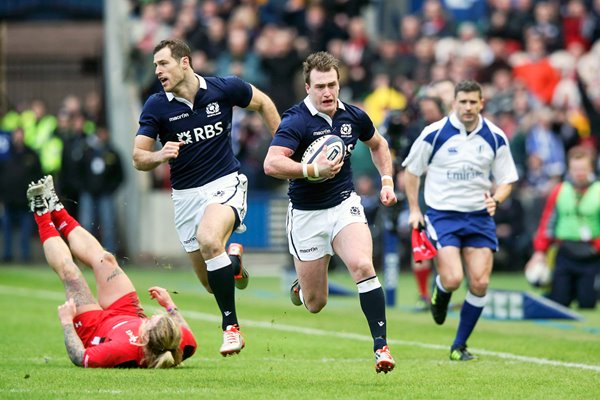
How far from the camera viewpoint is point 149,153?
1102 centimetres

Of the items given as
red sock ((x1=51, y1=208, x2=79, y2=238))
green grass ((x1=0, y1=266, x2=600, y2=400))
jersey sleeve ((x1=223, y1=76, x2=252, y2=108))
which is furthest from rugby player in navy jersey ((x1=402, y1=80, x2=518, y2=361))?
red sock ((x1=51, y1=208, x2=79, y2=238))

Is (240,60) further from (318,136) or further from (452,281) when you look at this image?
(318,136)

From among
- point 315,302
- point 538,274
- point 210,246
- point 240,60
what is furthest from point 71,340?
point 240,60

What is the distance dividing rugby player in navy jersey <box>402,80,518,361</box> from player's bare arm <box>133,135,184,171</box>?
271 centimetres

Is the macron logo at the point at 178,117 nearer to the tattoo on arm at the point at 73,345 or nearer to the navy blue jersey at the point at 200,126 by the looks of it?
the navy blue jersey at the point at 200,126

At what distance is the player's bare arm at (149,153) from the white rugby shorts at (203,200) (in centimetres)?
49

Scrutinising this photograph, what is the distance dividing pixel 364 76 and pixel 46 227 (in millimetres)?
12643

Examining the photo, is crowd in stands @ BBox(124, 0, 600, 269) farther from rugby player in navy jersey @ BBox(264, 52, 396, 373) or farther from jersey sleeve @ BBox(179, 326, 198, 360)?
jersey sleeve @ BBox(179, 326, 198, 360)

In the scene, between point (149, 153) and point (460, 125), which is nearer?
point (149, 153)

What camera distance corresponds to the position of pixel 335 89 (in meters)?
10.8

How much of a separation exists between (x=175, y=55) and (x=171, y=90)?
29 cm

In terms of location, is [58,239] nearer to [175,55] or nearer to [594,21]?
[175,55]

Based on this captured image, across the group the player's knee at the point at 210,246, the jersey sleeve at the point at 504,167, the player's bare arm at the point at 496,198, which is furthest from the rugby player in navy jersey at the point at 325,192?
the jersey sleeve at the point at 504,167

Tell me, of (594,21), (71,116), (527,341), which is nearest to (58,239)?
(527,341)
